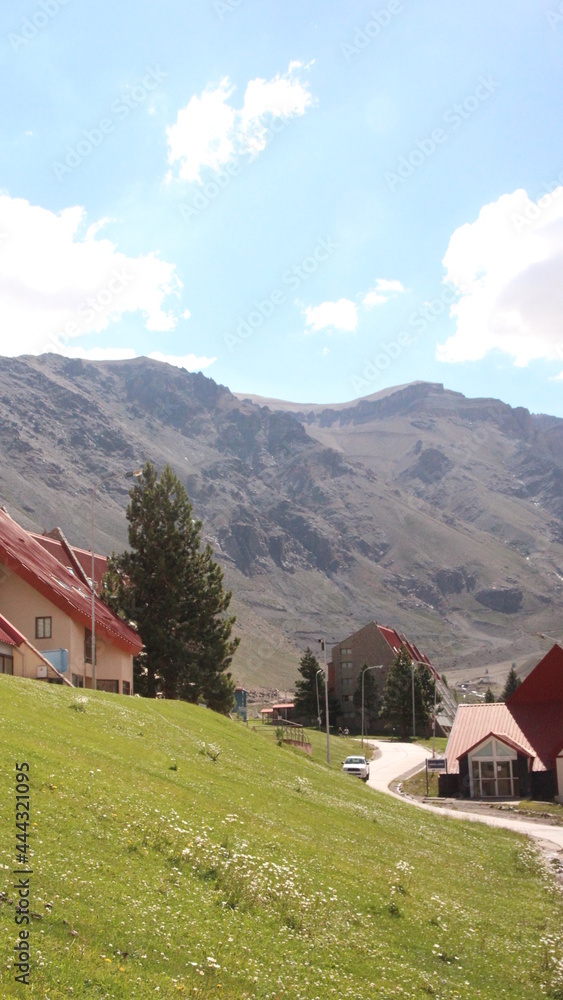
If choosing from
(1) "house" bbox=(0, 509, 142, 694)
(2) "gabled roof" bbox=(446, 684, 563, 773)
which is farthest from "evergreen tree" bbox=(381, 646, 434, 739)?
(1) "house" bbox=(0, 509, 142, 694)

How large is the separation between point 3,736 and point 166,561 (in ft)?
118

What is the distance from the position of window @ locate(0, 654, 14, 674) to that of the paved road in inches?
899

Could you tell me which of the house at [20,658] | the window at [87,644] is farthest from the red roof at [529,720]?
the house at [20,658]

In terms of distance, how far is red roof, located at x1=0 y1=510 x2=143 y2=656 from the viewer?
44594mm

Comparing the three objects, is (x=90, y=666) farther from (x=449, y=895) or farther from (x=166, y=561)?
(x=449, y=895)

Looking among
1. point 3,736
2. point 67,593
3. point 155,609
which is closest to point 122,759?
point 3,736

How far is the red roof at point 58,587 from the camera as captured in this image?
4459 cm

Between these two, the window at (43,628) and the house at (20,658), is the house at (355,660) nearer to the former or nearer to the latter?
the window at (43,628)

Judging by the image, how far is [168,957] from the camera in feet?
36.4

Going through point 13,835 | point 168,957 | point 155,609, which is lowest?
point 168,957

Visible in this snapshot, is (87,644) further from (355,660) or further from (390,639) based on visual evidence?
(390,639)

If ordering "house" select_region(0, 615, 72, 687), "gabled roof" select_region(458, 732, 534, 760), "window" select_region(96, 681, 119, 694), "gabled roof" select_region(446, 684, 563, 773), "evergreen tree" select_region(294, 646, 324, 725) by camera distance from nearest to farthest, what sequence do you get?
"house" select_region(0, 615, 72, 687) → "window" select_region(96, 681, 119, 694) → "gabled roof" select_region(458, 732, 534, 760) → "gabled roof" select_region(446, 684, 563, 773) → "evergreen tree" select_region(294, 646, 324, 725)

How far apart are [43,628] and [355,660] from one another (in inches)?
4105

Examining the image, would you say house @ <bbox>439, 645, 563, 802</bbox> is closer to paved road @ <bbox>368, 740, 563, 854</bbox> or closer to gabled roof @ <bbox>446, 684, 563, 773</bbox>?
gabled roof @ <bbox>446, 684, 563, 773</bbox>
